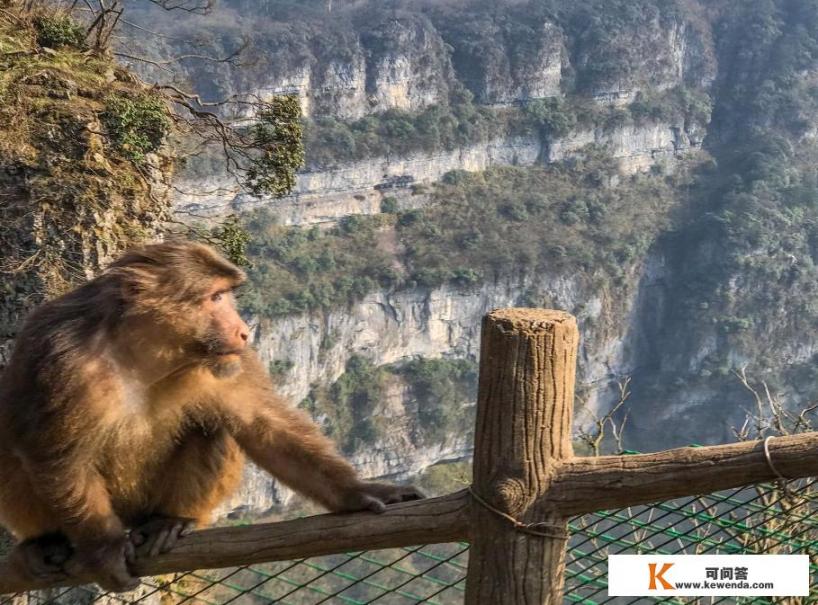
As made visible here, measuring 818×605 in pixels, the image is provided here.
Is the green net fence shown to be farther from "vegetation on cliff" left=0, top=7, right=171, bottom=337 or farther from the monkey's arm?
"vegetation on cliff" left=0, top=7, right=171, bottom=337

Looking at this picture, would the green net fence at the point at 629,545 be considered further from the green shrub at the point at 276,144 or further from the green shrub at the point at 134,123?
the green shrub at the point at 276,144

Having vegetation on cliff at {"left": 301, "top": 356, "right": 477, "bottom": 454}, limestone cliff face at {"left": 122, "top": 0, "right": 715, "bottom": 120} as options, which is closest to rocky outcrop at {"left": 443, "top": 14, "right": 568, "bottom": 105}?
limestone cliff face at {"left": 122, "top": 0, "right": 715, "bottom": 120}

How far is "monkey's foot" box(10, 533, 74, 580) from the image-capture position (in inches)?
90.4

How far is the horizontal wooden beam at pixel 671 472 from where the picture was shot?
1638 millimetres

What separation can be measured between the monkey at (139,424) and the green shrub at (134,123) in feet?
13.1

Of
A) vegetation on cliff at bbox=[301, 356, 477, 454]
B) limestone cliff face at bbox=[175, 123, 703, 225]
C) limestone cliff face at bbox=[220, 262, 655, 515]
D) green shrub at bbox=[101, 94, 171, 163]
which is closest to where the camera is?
green shrub at bbox=[101, 94, 171, 163]

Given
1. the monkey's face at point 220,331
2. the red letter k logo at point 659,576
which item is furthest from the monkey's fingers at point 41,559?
the red letter k logo at point 659,576

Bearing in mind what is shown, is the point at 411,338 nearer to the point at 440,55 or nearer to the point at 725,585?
the point at 440,55

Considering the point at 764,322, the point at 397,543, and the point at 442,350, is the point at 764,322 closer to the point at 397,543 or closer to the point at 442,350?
the point at 442,350

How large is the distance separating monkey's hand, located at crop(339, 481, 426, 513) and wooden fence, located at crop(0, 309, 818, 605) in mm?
226

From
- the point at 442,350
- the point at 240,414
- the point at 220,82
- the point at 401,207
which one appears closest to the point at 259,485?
the point at 442,350

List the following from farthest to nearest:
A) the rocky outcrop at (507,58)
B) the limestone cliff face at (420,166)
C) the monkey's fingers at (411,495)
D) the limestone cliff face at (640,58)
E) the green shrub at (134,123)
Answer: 1. the limestone cliff face at (640,58)
2. the rocky outcrop at (507,58)
3. the limestone cliff face at (420,166)
4. the green shrub at (134,123)
5. the monkey's fingers at (411,495)

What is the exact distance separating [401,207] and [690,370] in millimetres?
18259

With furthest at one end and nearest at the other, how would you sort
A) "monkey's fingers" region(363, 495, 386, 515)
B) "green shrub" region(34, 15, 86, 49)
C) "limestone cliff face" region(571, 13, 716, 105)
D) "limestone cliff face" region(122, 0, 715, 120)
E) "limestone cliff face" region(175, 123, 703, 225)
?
"limestone cliff face" region(571, 13, 716, 105)
"limestone cliff face" region(122, 0, 715, 120)
"limestone cliff face" region(175, 123, 703, 225)
"green shrub" region(34, 15, 86, 49)
"monkey's fingers" region(363, 495, 386, 515)
